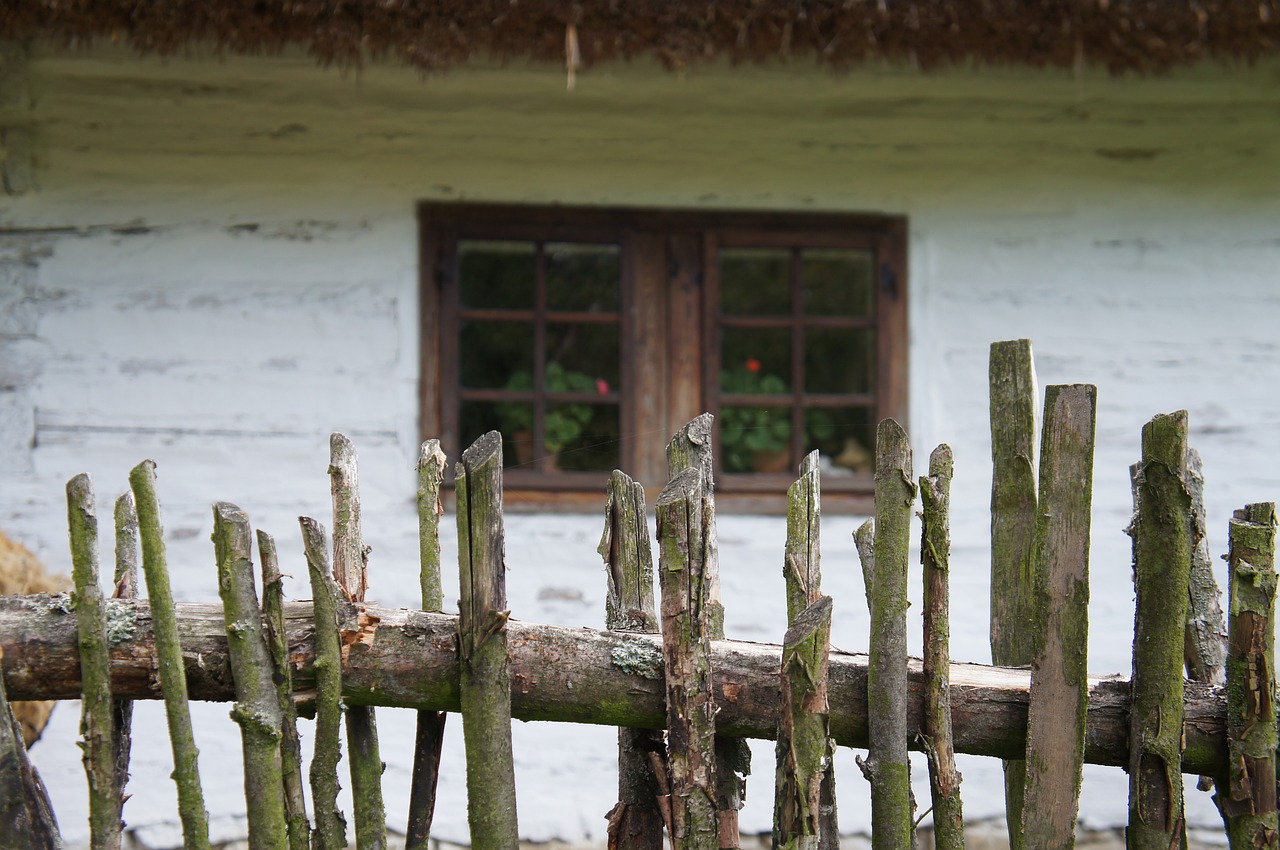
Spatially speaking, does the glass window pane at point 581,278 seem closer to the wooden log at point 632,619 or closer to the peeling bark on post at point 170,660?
the wooden log at point 632,619

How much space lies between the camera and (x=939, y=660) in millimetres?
1277

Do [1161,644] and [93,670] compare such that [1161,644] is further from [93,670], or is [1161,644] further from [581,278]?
[581,278]

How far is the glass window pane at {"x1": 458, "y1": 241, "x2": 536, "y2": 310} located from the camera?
3.26m

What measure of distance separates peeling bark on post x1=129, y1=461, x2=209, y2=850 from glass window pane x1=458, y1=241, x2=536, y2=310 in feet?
6.46

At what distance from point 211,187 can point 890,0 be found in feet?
6.59

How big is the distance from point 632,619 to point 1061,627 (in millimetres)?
534

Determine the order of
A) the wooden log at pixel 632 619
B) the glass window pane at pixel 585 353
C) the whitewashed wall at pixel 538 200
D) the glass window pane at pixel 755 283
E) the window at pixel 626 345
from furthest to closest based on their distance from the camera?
1. the glass window pane at pixel 755 283
2. the glass window pane at pixel 585 353
3. the window at pixel 626 345
4. the whitewashed wall at pixel 538 200
5. the wooden log at pixel 632 619

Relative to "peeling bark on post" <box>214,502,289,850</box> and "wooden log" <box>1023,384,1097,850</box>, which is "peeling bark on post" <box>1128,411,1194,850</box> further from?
"peeling bark on post" <box>214,502,289,850</box>

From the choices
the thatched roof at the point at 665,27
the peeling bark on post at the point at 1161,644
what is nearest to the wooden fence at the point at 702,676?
the peeling bark on post at the point at 1161,644

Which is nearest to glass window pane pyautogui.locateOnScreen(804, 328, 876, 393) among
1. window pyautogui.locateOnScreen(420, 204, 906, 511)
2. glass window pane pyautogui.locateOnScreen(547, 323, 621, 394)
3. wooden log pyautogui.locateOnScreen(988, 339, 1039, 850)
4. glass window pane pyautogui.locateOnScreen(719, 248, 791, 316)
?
window pyautogui.locateOnScreen(420, 204, 906, 511)

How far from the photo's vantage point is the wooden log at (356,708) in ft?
4.46

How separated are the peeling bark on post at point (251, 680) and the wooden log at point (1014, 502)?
95cm

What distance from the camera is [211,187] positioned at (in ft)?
10.3

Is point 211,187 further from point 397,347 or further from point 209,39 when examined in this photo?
point 397,347
